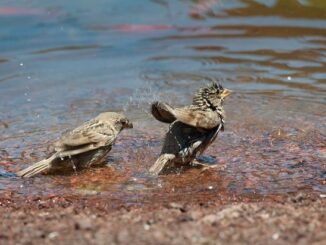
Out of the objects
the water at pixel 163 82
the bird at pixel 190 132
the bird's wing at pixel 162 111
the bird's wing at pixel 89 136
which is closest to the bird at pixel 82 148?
the bird's wing at pixel 89 136

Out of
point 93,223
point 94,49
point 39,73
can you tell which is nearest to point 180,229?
point 93,223

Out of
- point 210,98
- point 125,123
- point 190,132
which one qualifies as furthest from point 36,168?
point 210,98

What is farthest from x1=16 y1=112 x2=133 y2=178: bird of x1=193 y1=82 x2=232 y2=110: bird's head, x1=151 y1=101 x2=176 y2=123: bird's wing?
x1=193 y1=82 x2=232 y2=110: bird's head

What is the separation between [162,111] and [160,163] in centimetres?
56

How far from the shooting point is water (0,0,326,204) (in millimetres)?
7586

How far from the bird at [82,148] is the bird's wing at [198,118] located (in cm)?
84

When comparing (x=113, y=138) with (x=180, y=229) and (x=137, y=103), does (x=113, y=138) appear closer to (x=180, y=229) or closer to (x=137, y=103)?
(x=137, y=103)

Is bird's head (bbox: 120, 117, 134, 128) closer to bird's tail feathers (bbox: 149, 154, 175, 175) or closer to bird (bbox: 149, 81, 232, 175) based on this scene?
bird (bbox: 149, 81, 232, 175)

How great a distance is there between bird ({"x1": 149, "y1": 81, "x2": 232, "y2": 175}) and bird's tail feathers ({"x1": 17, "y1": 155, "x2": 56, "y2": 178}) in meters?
0.93

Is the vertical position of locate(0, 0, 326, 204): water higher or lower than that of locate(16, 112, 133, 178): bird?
lower

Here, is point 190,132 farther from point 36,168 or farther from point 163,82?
point 163,82

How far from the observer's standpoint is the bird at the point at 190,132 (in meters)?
7.92

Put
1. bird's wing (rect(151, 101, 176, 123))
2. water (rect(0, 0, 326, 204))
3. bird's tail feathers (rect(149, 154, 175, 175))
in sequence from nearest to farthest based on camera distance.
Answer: bird's wing (rect(151, 101, 176, 123)) → water (rect(0, 0, 326, 204)) → bird's tail feathers (rect(149, 154, 175, 175))

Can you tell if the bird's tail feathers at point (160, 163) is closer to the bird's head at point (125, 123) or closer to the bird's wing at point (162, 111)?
the bird's wing at point (162, 111)
